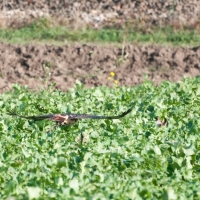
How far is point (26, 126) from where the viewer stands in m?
7.70

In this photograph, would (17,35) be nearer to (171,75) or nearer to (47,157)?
(171,75)

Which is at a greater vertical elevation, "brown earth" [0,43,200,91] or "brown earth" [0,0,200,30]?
"brown earth" [0,0,200,30]

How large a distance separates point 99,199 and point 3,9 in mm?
19447

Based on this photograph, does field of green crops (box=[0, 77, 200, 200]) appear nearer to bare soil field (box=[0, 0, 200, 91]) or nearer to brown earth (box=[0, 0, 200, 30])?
bare soil field (box=[0, 0, 200, 91])

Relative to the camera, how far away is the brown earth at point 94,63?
15516 mm

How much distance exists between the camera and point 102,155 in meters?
5.99

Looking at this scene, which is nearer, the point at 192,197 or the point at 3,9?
the point at 192,197

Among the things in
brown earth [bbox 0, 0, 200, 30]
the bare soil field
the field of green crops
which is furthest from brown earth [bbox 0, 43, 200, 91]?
the field of green crops

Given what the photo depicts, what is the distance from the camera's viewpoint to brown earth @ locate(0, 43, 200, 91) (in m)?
15.5

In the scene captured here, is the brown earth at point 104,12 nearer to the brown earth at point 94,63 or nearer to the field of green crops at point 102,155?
the brown earth at point 94,63

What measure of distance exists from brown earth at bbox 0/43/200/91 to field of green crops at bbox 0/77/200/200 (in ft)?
20.0

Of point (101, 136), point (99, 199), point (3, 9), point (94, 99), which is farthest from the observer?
point (3, 9)

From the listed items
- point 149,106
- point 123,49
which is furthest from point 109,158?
point 123,49

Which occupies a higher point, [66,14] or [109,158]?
[66,14]
